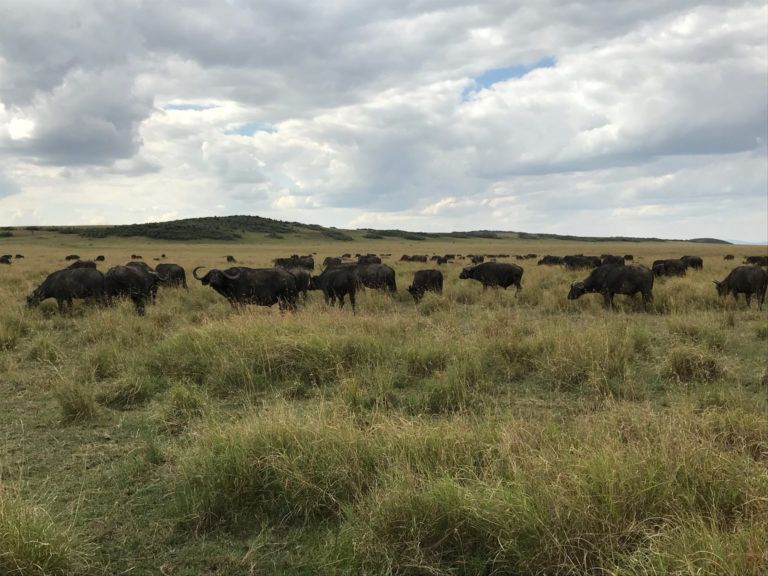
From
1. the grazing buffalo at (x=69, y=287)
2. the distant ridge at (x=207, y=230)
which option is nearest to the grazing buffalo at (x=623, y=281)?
the grazing buffalo at (x=69, y=287)

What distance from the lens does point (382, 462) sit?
4.07 meters

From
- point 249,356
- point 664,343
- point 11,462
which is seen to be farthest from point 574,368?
point 11,462

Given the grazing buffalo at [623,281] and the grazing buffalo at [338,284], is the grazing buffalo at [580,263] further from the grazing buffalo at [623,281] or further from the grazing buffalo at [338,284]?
the grazing buffalo at [338,284]

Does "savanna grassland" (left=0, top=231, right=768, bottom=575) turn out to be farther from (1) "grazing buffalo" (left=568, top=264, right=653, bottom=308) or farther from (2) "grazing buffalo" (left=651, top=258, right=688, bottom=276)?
(2) "grazing buffalo" (left=651, top=258, right=688, bottom=276)

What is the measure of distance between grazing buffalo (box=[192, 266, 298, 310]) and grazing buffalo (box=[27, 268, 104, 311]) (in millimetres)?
3120

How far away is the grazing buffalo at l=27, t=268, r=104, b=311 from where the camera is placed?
46.4ft

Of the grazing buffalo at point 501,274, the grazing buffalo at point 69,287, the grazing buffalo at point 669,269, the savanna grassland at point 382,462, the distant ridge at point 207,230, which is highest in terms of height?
the distant ridge at point 207,230

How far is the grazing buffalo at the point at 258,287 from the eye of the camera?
548 inches

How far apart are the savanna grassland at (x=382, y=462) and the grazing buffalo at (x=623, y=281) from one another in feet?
21.4

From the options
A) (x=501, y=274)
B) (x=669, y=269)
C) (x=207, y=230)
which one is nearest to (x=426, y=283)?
(x=501, y=274)

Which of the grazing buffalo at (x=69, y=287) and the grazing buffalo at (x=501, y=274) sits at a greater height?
the grazing buffalo at (x=501, y=274)

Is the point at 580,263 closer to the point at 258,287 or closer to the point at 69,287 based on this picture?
the point at 258,287

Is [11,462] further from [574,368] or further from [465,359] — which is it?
[574,368]

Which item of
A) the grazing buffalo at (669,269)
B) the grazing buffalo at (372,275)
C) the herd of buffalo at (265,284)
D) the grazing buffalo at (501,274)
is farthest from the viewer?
the grazing buffalo at (669,269)
